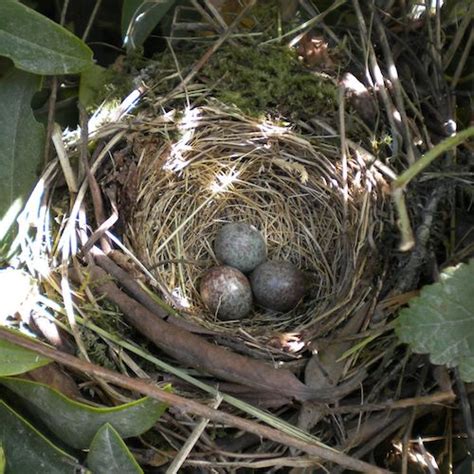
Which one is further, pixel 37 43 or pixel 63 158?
pixel 63 158

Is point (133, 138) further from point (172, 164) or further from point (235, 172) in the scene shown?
point (235, 172)

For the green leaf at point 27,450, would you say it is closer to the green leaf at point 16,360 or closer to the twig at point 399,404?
the green leaf at point 16,360

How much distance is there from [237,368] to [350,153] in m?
0.57

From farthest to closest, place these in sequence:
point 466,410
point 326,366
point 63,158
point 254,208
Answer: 1. point 254,208
2. point 63,158
3. point 326,366
4. point 466,410

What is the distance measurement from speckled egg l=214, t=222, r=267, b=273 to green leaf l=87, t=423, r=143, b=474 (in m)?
0.79

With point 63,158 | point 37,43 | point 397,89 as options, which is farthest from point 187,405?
point 397,89

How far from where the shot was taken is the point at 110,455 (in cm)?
127

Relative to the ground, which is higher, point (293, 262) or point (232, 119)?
point (232, 119)

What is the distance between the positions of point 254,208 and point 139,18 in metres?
0.56

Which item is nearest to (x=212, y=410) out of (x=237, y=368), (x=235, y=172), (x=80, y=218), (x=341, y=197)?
(x=237, y=368)

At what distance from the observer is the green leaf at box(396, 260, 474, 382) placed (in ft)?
4.36

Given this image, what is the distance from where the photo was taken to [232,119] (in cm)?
188

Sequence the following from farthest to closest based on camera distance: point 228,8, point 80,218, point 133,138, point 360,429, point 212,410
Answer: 1. point 228,8
2. point 133,138
3. point 80,218
4. point 360,429
5. point 212,410

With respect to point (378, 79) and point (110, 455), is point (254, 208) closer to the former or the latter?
point (378, 79)
